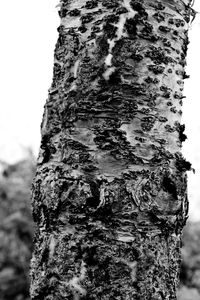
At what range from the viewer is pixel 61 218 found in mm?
1321

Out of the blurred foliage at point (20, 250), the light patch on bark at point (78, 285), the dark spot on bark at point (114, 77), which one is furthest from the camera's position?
the blurred foliage at point (20, 250)

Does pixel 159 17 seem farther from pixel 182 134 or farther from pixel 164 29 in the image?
pixel 182 134

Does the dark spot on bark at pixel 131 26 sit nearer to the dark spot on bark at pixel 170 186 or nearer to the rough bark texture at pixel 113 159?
the rough bark texture at pixel 113 159

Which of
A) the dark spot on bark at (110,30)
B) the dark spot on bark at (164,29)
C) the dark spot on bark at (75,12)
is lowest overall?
the dark spot on bark at (110,30)

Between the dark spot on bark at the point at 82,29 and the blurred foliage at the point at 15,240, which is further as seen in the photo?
the blurred foliage at the point at 15,240

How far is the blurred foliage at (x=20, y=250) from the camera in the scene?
7051mm

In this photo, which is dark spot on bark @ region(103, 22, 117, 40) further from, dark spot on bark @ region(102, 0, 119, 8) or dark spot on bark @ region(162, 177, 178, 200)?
dark spot on bark @ region(162, 177, 178, 200)

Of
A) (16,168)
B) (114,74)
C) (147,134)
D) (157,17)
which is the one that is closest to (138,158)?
(147,134)

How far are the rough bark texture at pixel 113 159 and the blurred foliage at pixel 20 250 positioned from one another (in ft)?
19.2

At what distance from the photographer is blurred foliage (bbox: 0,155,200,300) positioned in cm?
705

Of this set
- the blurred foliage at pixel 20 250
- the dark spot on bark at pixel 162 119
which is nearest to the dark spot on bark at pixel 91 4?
the dark spot on bark at pixel 162 119

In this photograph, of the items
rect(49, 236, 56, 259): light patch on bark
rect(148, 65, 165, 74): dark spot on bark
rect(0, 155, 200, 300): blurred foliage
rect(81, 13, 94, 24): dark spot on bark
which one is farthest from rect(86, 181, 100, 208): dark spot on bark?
rect(0, 155, 200, 300): blurred foliage

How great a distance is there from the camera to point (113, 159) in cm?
133

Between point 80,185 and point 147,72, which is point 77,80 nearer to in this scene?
point 147,72
